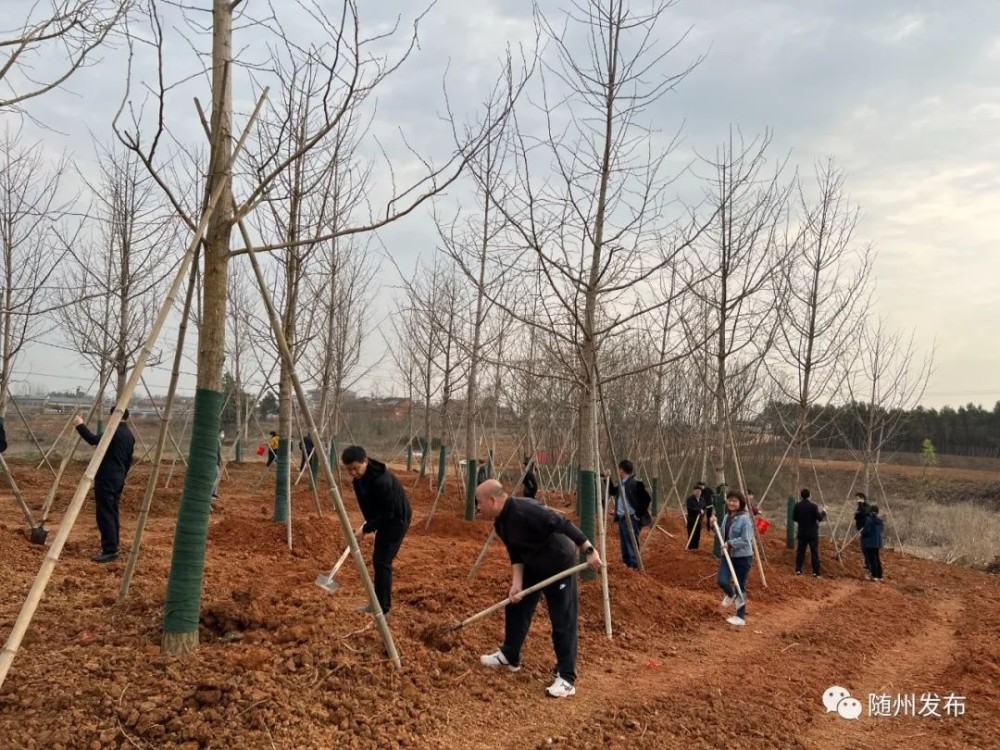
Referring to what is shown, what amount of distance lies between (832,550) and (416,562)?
8674 millimetres

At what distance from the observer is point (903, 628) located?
7246 mm

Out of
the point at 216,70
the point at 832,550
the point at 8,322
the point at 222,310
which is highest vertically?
the point at 216,70

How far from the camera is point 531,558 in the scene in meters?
4.52

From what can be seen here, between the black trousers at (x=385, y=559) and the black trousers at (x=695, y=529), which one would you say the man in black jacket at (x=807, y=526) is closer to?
the black trousers at (x=695, y=529)

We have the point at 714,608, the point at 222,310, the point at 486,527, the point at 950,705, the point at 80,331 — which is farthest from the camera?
the point at 80,331

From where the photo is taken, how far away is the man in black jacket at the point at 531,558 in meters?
4.39

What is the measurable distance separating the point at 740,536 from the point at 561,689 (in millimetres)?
3664

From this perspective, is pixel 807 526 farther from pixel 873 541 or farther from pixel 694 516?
pixel 694 516

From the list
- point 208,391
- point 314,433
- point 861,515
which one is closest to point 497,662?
point 314,433

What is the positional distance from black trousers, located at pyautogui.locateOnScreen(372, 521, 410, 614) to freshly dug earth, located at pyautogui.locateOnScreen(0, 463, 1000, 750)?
273 mm

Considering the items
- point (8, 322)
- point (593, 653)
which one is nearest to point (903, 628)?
point (593, 653)

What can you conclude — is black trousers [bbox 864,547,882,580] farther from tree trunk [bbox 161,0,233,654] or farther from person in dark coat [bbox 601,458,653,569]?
tree trunk [bbox 161,0,233,654]

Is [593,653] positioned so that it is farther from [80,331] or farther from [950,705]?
[80,331]

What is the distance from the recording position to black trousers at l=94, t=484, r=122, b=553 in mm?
6410
